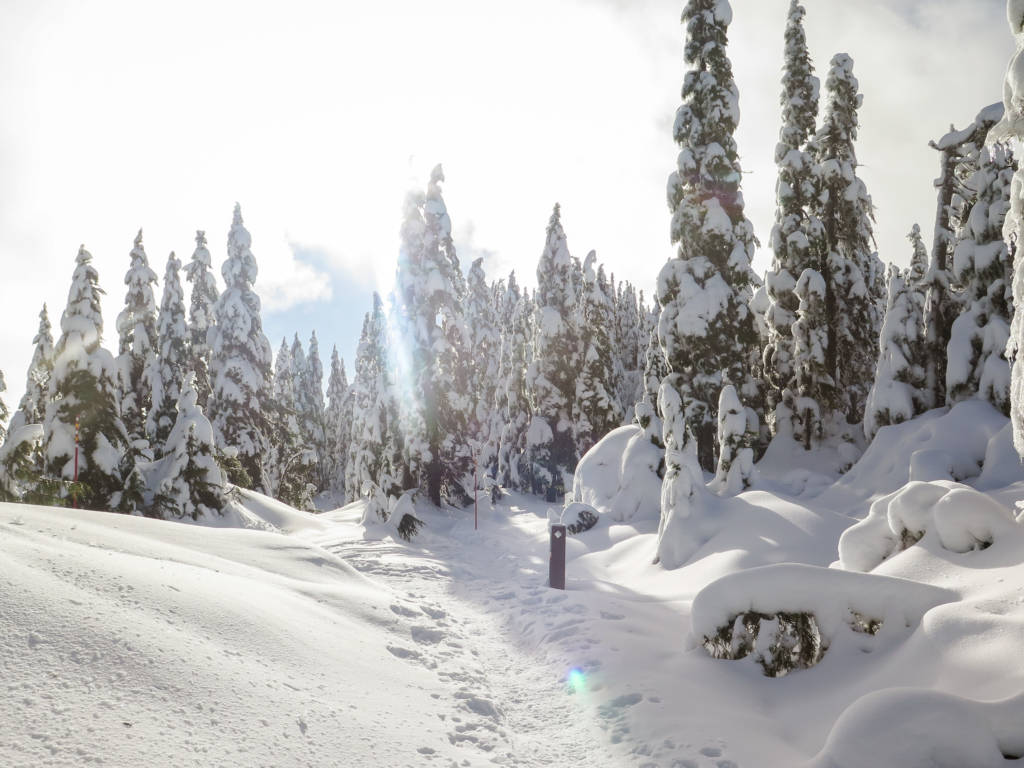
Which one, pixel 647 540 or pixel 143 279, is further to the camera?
pixel 143 279

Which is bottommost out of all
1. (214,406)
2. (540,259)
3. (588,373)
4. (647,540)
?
(647,540)

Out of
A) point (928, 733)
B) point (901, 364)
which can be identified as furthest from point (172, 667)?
point (901, 364)

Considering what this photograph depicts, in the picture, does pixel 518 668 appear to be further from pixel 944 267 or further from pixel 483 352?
pixel 483 352

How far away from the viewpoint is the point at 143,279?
2741 cm

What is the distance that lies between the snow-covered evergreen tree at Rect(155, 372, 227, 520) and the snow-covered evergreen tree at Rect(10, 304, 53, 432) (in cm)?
1550

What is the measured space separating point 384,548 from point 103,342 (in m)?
10.1

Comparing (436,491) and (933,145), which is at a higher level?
(933,145)

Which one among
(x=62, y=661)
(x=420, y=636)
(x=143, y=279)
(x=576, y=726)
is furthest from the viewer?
(x=143, y=279)

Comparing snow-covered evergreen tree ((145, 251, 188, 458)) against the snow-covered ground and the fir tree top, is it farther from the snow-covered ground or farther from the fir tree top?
the snow-covered ground

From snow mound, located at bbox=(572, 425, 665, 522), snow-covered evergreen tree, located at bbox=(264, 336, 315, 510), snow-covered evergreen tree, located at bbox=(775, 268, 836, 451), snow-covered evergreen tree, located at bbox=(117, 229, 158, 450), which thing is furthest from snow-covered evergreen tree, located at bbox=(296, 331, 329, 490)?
snow-covered evergreen tree, located at bbox=(775, 268, 836, 451)

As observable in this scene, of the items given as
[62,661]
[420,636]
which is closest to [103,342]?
[420,636]

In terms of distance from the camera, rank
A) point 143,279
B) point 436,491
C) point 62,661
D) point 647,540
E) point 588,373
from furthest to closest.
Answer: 1. point 588,373
2. point 143,279
3. point 436,491
4. point 647,540
5. point 62,661

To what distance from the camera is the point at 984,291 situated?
43.1 feet

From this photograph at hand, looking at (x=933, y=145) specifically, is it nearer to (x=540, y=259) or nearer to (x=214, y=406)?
(x=540, y=259)
